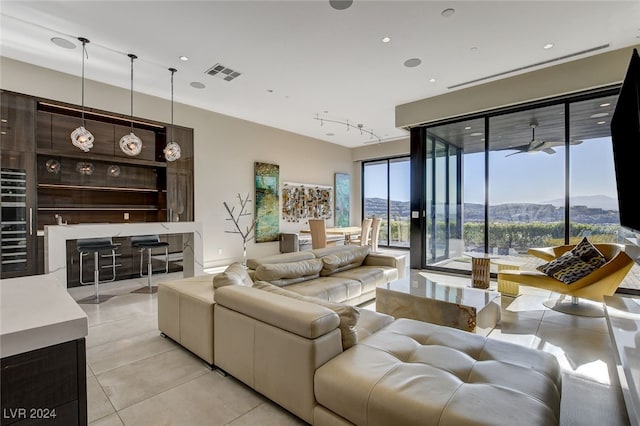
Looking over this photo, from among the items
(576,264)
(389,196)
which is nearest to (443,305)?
(576,264)

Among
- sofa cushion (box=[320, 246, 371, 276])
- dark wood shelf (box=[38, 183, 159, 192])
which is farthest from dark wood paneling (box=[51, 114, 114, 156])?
sofa cushion (box=[320, 246, 371, 276])

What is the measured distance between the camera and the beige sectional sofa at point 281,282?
2407mm

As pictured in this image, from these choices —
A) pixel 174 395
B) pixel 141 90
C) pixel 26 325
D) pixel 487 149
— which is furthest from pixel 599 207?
pixel 141 90

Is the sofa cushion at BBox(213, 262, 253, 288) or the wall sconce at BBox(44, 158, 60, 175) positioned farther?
the wall sconce at BBox(44, 158, 60, 175)

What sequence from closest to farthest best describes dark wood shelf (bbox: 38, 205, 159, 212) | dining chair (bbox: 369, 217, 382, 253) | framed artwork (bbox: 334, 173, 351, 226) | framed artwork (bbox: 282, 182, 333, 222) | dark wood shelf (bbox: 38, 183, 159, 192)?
dark wood shelf (bbox: 38, 183, 159, 192) < dark wood shelf (bbox: 38, 205, 159, 212) < dining chair (bbox: 369, 217, 382, 253) < framed artwork (bbox: 282, 182, 333, 222) < framed artwork (bbox: 334, 173, 351, 226)

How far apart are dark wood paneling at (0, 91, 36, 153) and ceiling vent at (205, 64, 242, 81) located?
260 centimetres

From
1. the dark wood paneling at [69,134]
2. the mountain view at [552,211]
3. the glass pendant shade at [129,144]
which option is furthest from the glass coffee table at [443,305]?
the dark wood paneling at [69,134]

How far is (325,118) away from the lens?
688 centimetres

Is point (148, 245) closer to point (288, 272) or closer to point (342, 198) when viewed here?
point (288, 272)

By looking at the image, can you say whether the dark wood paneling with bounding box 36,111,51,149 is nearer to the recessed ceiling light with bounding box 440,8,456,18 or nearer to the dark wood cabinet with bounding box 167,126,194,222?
the dark wood cabinet with bounding box 167,126,194,222

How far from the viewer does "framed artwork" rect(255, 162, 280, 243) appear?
7207 millimetres

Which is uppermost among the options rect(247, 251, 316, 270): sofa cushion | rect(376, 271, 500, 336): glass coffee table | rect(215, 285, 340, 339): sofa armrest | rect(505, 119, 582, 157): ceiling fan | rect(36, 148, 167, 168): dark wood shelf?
rect(505, 119, 582, 157): ceiling fan

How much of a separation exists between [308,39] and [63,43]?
10.2 ft

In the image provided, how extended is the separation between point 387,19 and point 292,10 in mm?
1030
